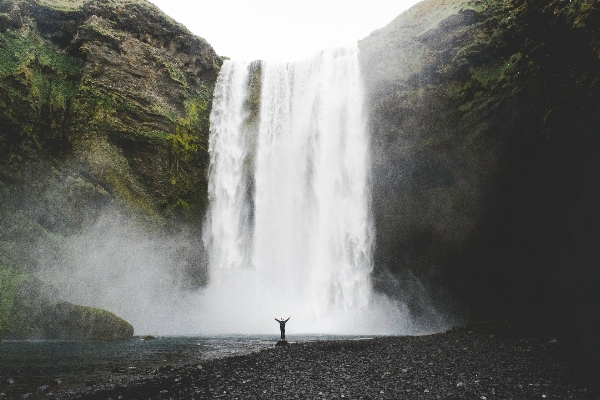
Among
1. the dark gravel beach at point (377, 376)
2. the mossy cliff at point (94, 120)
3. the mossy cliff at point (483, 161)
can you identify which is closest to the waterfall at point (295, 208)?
the mossy cliff at point (483, 161)

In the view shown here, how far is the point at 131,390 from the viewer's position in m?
7.41

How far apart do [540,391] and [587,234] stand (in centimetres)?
614

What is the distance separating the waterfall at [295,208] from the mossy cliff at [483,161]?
1515 millimetres

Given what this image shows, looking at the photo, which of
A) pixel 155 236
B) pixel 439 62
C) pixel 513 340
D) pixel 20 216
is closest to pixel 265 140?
pixel 155 236

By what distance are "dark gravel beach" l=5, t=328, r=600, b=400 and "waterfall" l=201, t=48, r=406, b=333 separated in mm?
10681

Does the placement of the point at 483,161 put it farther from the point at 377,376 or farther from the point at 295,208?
the point at 377,376

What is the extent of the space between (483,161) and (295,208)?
1064 centimetres

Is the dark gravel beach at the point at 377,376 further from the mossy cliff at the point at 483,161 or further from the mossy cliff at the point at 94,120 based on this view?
the mossy cliff at the point at 94,120

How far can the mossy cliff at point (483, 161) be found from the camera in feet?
39.9

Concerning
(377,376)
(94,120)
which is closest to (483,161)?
(377,376)

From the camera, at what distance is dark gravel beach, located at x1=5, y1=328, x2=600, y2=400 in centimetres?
696

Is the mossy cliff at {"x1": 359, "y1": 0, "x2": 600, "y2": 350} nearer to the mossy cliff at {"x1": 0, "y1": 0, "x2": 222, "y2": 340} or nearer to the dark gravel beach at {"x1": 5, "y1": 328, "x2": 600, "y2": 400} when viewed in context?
the dark gravel beach at {"x1": 5, "y1": 328, "x2": 600, "y2": 400}

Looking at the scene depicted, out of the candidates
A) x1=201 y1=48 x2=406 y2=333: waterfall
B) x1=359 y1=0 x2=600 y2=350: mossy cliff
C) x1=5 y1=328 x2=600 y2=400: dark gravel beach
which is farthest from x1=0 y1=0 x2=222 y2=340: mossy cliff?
x1=5 y1=328 x2=600 y2=400: dark gravel beach

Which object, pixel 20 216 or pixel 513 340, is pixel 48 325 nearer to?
pixel 20 216
